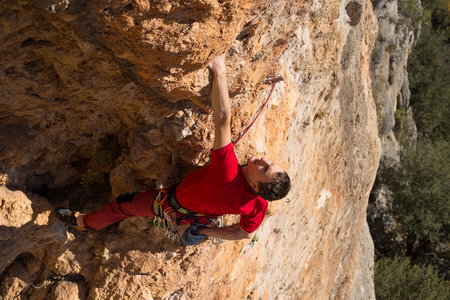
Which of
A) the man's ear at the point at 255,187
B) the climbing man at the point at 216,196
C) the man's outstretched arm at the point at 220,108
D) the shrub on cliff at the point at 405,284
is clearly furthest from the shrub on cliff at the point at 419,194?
the man's outstretched arm at the point at 220,108

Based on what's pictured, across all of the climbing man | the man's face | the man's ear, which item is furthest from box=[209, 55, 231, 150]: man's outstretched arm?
the man's ear

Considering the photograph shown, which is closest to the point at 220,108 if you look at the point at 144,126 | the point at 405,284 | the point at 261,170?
the point at 261,170

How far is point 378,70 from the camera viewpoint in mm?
15172

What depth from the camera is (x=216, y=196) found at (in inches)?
133

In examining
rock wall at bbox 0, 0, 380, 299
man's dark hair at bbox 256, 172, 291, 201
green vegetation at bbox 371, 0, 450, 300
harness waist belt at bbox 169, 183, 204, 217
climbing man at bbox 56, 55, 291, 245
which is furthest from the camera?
green vegetation at bbox 371, 0, 450, 300

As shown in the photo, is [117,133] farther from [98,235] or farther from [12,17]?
[12,17]

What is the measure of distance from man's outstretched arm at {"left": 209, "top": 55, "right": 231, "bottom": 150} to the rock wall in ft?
0.37

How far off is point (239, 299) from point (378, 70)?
1260cm

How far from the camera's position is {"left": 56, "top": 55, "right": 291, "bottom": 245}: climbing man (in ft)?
10.6

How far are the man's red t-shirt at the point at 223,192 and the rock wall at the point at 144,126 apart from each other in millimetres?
400

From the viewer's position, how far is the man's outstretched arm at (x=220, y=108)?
3222 mm

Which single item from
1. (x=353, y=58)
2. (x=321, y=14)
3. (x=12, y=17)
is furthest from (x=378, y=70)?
(x=12, y=17)

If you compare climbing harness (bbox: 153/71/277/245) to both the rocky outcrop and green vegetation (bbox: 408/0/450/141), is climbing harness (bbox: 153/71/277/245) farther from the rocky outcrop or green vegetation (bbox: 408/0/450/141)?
green vegetation (bbox: 408/0/450/141)

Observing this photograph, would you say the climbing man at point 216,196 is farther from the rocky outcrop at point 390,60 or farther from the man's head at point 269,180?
the rocky outcrop at point 390,60
